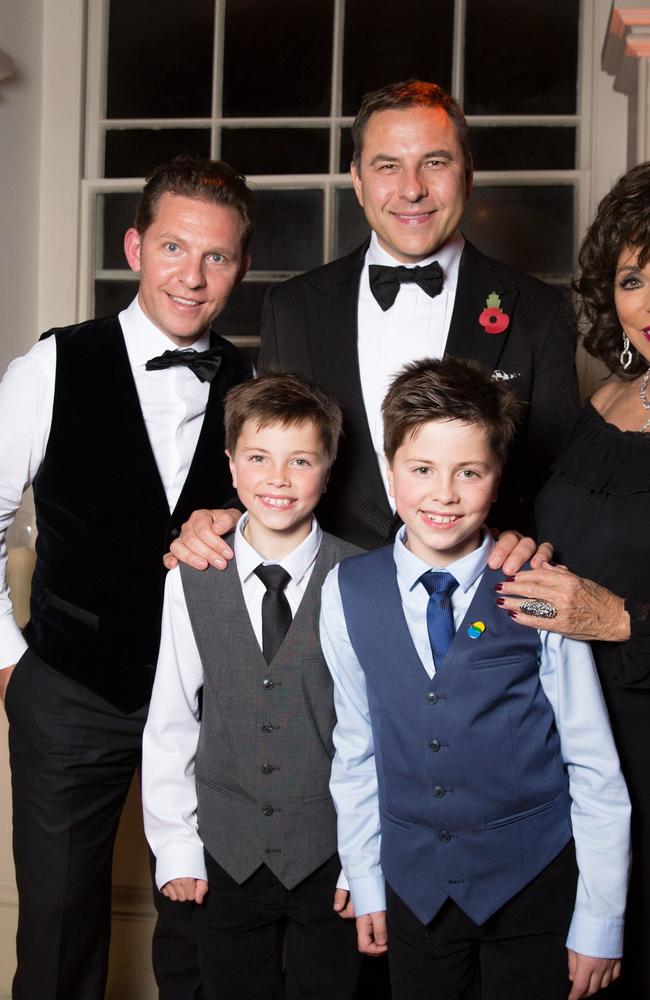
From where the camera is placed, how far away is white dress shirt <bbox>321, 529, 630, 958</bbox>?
1.61 m

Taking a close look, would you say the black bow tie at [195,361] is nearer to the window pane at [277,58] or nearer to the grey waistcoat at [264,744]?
the grey waistcoat at [264,744]

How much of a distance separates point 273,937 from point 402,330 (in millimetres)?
1148

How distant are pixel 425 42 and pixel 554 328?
197 cm

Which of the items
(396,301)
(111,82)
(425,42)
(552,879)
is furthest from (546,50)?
(552,879)

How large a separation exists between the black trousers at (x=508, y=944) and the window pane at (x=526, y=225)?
7.84 feet

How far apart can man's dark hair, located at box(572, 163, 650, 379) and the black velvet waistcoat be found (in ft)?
2.69

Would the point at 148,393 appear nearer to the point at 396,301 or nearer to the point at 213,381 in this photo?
the point at 213,381

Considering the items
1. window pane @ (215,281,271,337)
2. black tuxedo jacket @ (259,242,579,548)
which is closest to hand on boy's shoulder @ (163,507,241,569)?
black tuxedo jacket @ (259,242,579,548)

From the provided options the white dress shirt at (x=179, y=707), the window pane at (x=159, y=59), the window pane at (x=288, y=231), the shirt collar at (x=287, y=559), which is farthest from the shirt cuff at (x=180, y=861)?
A: the window pane at (x=159, y=59)

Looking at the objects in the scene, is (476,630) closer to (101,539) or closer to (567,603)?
(567,603)

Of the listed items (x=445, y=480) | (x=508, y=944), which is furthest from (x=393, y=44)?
(x=508, y=944)

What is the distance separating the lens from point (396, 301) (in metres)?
2.12

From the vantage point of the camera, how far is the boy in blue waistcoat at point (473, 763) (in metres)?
1.62

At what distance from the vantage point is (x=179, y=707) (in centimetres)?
186
